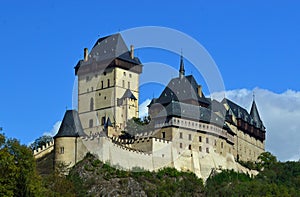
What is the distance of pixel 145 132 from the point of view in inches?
3551

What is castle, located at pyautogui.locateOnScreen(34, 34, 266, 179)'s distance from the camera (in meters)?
82.7

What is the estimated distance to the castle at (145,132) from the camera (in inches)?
3255

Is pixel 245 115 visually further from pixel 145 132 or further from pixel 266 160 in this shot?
pixel 145 132

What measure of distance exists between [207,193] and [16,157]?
2820 cm

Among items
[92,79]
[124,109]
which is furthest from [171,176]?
[92,79]

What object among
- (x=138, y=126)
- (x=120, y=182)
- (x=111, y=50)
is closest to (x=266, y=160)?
(x=138, y=126)

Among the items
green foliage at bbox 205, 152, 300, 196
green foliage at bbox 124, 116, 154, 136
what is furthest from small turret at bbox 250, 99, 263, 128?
green foliage at bbox 124, 116, 154, 136

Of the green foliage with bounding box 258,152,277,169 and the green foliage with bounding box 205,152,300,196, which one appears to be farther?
the green foliage with bounding box 258,152,277,169

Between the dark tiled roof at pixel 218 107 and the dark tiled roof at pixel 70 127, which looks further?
the dark tiled roof at pixel 218 107

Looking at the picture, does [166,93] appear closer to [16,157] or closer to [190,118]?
[190,118]

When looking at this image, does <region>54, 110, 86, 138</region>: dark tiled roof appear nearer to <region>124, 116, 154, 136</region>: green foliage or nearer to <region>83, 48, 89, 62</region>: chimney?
<region>124, 116, 154, 136</region>: green foliage

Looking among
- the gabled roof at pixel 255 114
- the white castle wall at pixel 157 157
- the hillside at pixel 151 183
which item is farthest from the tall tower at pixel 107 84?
the gabled roof at pixel 255 114

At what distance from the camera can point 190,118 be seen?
90.4 metres

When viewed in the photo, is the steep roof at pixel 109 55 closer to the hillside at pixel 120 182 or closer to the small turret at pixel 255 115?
the hillside at pixel 120 182
